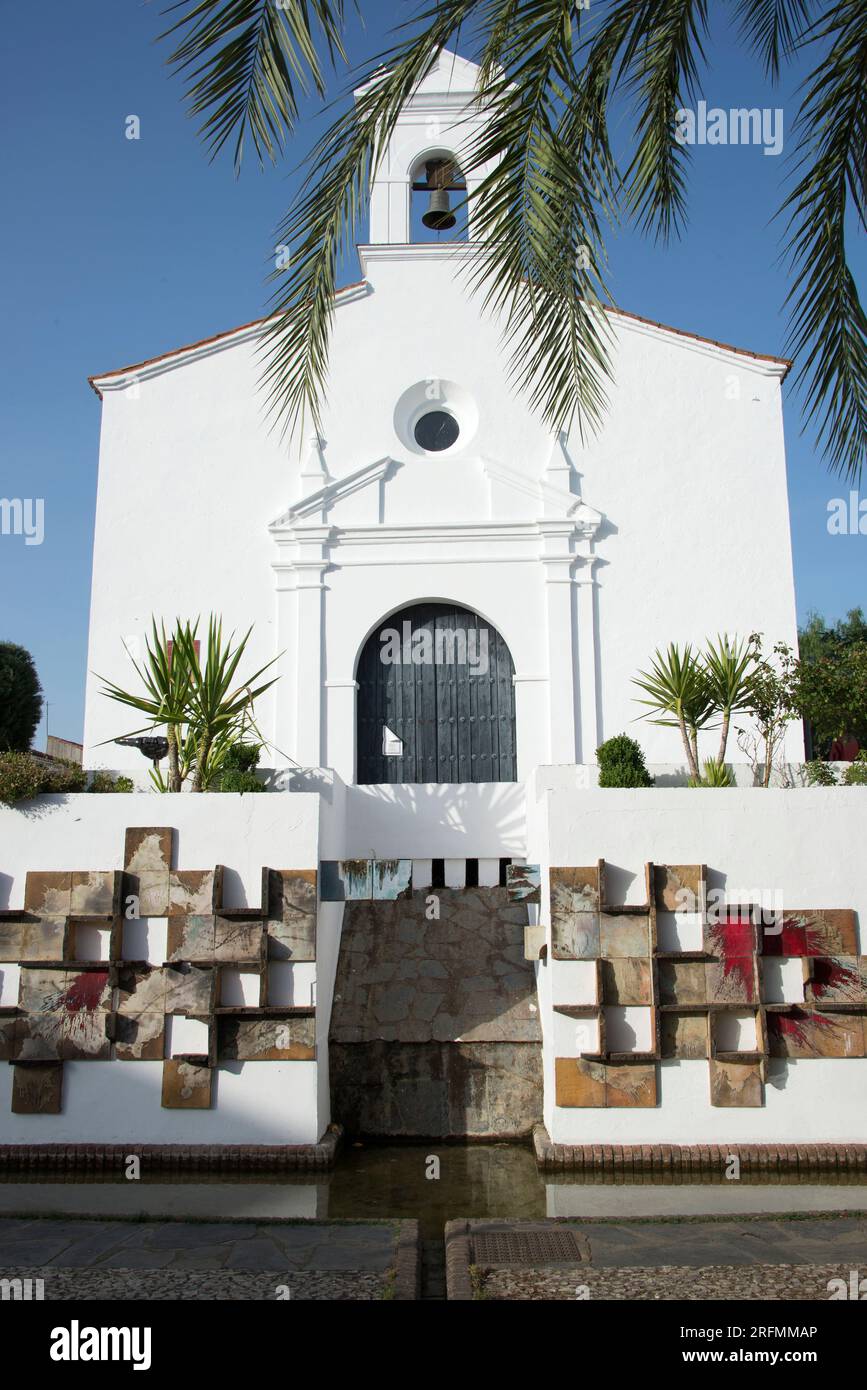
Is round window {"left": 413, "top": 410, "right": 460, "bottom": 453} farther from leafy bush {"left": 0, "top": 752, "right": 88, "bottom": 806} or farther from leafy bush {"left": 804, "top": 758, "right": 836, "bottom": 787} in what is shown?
leafy bush {"left": 0, "top": 752, "right": 88, "bottom": 806}

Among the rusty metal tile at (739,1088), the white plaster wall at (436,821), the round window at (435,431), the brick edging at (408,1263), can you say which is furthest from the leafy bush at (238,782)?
the round window at (435,431)

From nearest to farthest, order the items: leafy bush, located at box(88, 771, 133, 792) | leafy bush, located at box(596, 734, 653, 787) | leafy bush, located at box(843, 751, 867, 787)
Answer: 1. leafy bush, located at box(843, 751, 867, 787)
2. leafy bush, located at box(596, 734, 653, 787)
3. leafy bush, located at box(88, 771, 133, 792)

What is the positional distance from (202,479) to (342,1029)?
8.02m

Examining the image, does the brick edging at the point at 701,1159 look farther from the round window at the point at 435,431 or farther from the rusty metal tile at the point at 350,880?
the round window at the point at 435,431

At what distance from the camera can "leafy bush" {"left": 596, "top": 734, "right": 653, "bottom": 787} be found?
10.5 m

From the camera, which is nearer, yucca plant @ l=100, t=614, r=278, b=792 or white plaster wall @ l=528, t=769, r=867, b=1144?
white plaster wall @ l=528, t=769, r=867, b=1144

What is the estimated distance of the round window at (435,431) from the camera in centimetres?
1498

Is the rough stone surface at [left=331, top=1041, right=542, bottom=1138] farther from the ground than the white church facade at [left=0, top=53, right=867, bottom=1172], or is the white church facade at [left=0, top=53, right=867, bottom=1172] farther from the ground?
the white church facade at [left=0, top=53, right=867, bottom=1172]

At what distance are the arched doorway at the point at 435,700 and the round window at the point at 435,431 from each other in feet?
7.50

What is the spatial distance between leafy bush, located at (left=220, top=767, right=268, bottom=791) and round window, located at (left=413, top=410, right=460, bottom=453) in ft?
21.3

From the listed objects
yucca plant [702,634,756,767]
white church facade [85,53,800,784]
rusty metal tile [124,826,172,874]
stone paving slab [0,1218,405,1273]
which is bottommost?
stone paving slab [0,1218,405,1273]

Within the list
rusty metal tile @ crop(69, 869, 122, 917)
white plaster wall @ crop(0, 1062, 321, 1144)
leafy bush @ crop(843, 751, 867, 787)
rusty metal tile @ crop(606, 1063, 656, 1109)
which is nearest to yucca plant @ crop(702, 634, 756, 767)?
leafy bush @ crop(843, 751, 867, 787)

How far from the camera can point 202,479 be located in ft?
48.3

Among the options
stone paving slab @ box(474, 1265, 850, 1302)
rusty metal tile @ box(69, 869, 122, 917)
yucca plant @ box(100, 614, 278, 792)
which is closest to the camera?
stone paving slab @ box(474, 1265, 850, 1302)
